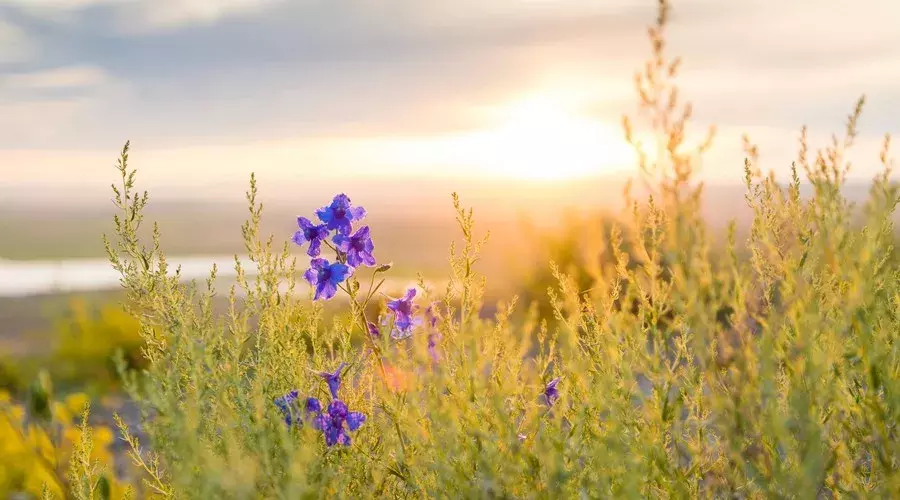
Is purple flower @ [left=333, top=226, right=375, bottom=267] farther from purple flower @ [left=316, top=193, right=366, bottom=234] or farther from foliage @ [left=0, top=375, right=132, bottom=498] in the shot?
foliage @ [left=0, top=375, right=132, bottom=498]

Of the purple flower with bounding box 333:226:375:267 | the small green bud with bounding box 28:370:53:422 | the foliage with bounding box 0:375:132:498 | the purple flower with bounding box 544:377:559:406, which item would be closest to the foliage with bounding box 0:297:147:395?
the foliage with bounding box 0:375:132:498

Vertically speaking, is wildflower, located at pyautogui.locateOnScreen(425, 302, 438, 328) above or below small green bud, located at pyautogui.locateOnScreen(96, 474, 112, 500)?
above

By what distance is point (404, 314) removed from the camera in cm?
294

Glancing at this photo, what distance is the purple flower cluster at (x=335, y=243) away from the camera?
276 cm

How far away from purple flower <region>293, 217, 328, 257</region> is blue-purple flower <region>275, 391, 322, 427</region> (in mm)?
535

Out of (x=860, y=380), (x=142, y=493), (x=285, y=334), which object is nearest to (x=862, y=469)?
(x=860, y=380)

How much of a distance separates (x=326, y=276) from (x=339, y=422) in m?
0.50

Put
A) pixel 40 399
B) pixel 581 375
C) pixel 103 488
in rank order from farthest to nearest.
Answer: pixel 40 399, pixel 103 488, pixel 581 375

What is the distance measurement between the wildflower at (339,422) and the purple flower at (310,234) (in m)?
0.57

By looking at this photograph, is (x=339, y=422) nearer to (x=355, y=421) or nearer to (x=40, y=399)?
(x=355, y=421)

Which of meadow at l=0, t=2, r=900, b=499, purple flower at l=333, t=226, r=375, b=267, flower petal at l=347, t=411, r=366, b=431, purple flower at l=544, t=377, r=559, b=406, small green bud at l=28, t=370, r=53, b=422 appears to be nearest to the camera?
meadow at l=0, t=2, r=900, b=499

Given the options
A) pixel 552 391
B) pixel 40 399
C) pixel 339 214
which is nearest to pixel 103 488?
pixel 40 399

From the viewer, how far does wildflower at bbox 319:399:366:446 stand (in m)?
2.46

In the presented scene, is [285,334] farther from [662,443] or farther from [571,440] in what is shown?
[662,443]
